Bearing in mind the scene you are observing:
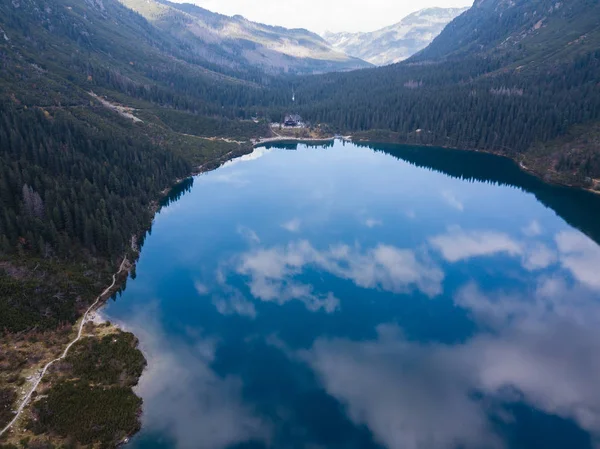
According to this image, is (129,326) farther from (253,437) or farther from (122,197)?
(122,197)

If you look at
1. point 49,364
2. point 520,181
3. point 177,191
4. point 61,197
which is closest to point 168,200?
point 177,191

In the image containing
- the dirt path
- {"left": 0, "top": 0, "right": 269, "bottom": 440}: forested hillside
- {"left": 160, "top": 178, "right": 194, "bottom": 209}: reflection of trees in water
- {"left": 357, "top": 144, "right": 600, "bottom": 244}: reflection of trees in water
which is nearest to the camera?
the dirt path

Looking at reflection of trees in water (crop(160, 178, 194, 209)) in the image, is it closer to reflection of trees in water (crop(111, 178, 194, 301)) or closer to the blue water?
reflection of trees in water (crop(111, 178, 194, 301))

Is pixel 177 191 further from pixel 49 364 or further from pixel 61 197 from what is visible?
pixel 49 364

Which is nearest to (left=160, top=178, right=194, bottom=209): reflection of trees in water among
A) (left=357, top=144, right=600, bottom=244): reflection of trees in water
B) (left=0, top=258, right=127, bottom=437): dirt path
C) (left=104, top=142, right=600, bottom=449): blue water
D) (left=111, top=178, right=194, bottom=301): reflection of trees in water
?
(left=111, top=178, right=194, bottom=301): reflection of trees in water

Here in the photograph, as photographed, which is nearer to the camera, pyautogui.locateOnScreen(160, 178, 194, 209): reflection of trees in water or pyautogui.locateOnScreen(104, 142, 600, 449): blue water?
pyautogui.locateOnScreen(104, 142, 600, 449): blue water

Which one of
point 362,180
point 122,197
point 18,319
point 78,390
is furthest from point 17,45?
point 78,390

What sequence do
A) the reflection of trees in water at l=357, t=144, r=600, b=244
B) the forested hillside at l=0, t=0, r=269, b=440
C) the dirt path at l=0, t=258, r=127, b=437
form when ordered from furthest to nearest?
→ 1. the reflection of trees in water at l=357, t=144, r=600, b=244
2. the forested hillside at l=0, t=0, r=269, b=440
3. the dirt path at l=0, t=258, r=127, b=437
